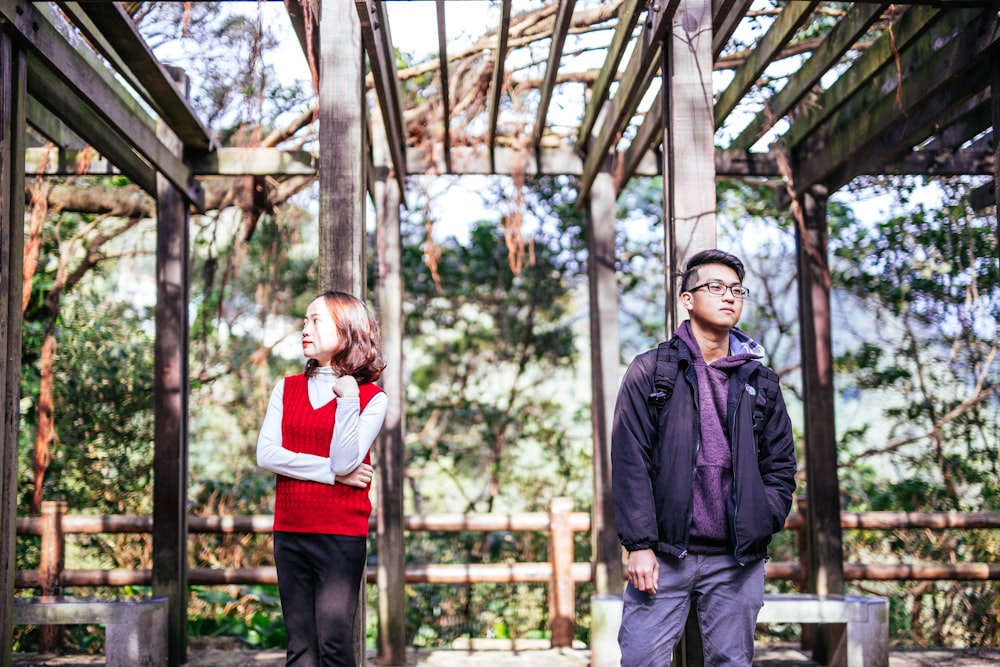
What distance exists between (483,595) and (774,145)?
4521 millimetres

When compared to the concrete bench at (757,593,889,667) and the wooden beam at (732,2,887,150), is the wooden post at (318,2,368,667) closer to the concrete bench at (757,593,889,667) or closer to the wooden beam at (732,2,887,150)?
the wooden beam at (732,2,887,150)

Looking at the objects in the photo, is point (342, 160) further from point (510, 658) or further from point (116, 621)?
point (510, 658)

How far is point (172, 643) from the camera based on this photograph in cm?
419

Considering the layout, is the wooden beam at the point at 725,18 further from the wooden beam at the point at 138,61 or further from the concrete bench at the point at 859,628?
the concrete bench at the point at 859,628

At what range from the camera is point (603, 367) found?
4555 mm

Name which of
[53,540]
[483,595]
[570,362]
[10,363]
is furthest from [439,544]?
[10,363]

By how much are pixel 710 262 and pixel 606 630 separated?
2.18 m

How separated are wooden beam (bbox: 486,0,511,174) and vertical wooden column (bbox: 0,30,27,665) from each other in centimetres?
166

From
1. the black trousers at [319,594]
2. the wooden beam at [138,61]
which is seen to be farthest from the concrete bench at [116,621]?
the wooden beam at [138,61]

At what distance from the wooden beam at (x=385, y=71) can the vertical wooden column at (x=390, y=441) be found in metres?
0.13

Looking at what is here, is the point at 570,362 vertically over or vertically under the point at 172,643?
over

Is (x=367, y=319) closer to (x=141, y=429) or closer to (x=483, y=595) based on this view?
(x=141, y=429)

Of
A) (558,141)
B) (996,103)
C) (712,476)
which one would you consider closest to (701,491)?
(712,476)

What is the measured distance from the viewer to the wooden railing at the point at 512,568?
4.88 meters
